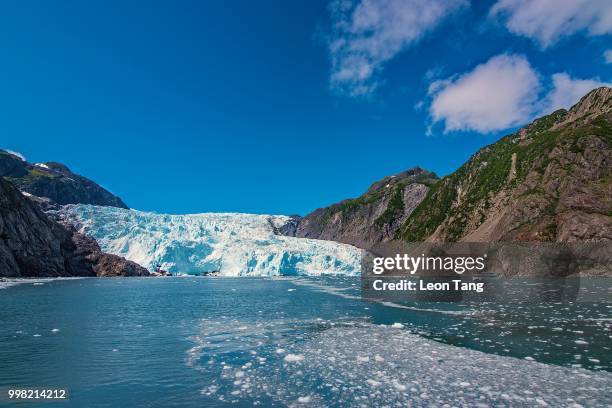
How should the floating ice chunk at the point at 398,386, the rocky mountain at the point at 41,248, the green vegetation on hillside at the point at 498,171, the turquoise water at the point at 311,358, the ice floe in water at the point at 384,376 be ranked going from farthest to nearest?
the green vegetation on hillside at the point at 498,171 < the rocky mountain at the point at 41,248 < the floating ice chunk at the point at 398,386 < the turquoise water at the point at 311,358 < the ice floe in water at the point at 384,376

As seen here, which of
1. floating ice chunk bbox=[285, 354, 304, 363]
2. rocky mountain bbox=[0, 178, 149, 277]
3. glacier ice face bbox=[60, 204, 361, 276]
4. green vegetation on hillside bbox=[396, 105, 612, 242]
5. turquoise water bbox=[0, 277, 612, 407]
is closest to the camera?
turquoise water bbox=[0, 277, 612, 407]

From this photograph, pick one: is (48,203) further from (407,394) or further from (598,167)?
(598,167)

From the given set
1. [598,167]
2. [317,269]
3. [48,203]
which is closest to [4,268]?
[48,203]

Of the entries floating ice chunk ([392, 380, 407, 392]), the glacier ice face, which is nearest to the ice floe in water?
floating ice chunk ([392, 380, 407, 392])

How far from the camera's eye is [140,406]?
1076cm

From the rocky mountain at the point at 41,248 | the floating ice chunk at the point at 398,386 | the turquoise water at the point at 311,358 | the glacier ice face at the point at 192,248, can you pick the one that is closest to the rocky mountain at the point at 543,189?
the glacier ice face at the point at 192,248

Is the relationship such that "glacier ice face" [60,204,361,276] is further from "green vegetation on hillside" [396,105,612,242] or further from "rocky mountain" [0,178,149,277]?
"green vegetation on hillside" [396,105,612,242]

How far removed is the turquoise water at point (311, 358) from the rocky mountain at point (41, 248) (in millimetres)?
59799

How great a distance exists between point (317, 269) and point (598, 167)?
84.6 meters

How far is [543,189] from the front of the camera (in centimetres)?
12744

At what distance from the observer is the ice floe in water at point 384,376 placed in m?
11.4

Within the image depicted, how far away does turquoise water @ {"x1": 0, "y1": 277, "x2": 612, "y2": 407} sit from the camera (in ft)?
38.5

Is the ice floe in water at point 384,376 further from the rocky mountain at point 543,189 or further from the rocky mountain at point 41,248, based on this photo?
the rocky mountain at point 543,189

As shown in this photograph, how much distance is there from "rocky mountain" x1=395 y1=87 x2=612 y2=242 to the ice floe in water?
4098 inches
